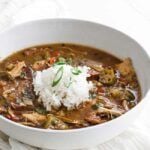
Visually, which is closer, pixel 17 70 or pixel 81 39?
pixel 17 70

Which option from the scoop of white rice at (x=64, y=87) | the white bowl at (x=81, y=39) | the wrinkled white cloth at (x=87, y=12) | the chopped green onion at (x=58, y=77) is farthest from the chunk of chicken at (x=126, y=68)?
the wrinkled white cloth at (x=87, y=12)

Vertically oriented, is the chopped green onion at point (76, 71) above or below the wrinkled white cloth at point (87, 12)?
below

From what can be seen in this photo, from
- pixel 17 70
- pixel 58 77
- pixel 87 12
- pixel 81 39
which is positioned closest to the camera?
pixel 58 77

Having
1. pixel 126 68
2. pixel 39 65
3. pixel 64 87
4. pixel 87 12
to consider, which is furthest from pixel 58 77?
pixel 87 12

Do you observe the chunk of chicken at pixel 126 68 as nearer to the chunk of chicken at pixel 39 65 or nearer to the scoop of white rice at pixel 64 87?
the scoop of white rice at pixel 64 87

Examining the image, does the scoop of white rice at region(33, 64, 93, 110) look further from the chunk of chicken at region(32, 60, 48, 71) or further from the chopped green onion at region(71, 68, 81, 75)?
the chunk of chicken at region(32, 60, 48, 71)

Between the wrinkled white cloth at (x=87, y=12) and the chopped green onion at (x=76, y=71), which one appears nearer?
the chopped green onion at (x=76, y=71)

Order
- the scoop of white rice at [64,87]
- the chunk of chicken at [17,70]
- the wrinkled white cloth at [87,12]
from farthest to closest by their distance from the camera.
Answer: the wrinkled white cloth at [87,12], the chunk of chicken at [17,70], the scoop of white rice at [64,87]

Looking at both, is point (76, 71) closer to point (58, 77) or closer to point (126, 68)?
point (58, 77)

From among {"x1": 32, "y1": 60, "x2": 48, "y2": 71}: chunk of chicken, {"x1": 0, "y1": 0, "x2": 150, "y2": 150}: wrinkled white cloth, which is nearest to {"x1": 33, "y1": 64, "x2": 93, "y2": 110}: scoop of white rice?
{"x1": 32, "y1": 60, "x2": 48, "y2": 71}: chunk of chicken

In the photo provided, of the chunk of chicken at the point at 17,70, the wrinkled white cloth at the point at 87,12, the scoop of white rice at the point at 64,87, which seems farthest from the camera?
the wrinkled white cloth at the point at 87,12
